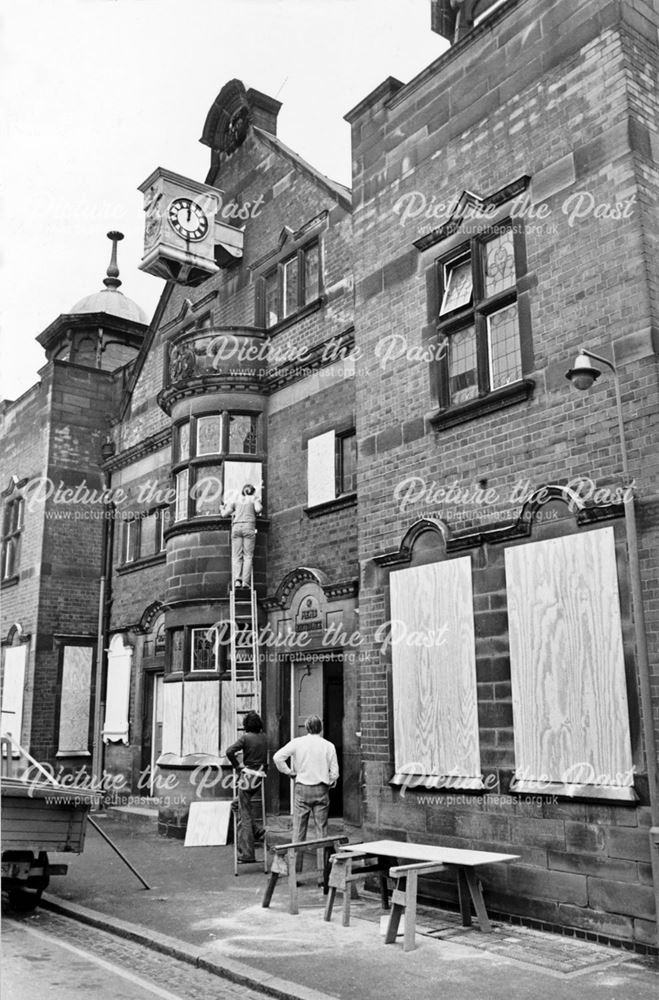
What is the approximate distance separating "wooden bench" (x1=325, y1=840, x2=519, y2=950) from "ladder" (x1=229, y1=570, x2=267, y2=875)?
214 inches

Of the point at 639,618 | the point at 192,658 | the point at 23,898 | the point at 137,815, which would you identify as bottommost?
the point at 23,898

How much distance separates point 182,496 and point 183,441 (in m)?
1.04

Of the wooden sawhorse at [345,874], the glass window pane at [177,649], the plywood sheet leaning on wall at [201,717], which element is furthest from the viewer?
the glass window pane at [177,649]

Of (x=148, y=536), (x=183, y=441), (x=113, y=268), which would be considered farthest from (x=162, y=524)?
(x=113, y=268)

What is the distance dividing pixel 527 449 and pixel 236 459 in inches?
308

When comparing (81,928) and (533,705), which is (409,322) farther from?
(81,928)

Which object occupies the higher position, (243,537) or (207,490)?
(207,490)

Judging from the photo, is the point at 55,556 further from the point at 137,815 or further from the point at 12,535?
the point at 137,815

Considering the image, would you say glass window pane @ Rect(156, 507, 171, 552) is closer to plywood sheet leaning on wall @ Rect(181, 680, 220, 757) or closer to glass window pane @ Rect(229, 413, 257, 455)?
glass window pane @ Rect(229, 413, 257, 455)

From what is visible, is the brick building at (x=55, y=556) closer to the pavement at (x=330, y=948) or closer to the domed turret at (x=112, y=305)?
the domed turret at (x=112, y=305)

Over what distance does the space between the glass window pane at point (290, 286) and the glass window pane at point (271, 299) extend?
0.87 ft

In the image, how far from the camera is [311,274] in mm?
16031

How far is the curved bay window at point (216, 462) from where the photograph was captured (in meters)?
15.8

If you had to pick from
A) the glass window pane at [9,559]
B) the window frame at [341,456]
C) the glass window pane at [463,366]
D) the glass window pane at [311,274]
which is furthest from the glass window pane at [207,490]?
the glass window pane at [9,559]
